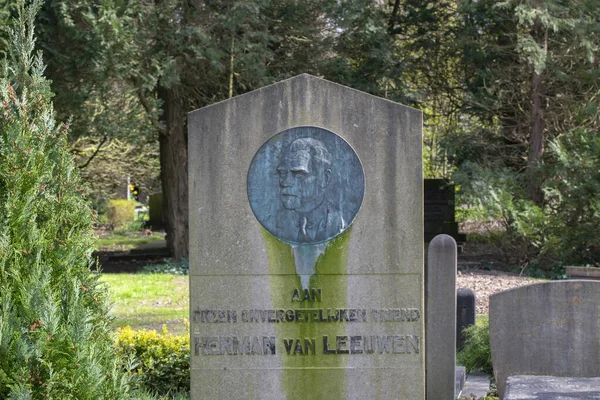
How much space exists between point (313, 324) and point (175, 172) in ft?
46.9

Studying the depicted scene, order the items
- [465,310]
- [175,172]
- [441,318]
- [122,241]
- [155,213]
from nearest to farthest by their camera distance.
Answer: [441,318] < [465,310] < [175,172] < [122,241] < [155,213]

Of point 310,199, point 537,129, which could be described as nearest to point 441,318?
point 310,199

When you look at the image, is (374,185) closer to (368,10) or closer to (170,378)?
(170,378)

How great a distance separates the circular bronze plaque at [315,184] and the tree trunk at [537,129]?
542 inches

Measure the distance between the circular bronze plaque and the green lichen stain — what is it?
11 cm

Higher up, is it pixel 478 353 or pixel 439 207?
pixel 439 207

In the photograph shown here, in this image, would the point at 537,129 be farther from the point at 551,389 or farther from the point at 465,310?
the point at 551,389

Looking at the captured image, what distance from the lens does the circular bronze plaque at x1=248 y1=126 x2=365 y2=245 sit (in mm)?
5688

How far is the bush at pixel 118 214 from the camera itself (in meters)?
31.5

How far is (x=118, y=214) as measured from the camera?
3155 cm

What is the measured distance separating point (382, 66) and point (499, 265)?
199 inches

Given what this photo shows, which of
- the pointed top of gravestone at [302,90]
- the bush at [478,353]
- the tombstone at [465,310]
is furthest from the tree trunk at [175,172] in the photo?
the pointed top of gravestone at [302,90]

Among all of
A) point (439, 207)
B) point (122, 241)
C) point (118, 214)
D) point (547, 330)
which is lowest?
point (122, 241)

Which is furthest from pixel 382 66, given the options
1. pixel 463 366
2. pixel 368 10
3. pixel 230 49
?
pixel 463 366
